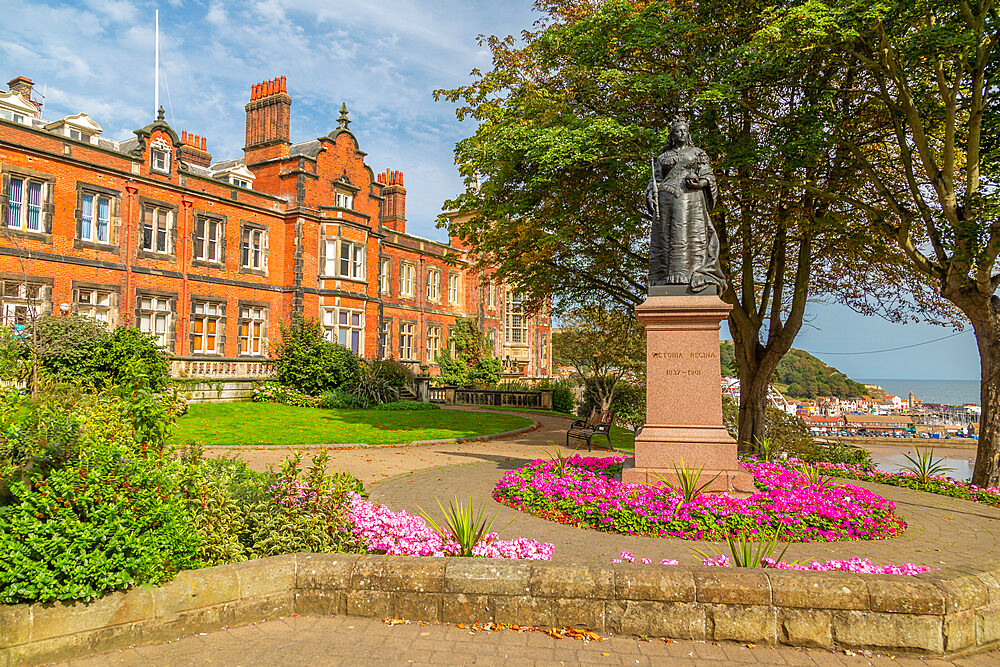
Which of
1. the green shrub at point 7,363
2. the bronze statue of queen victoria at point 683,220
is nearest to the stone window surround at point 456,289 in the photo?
the green shrub at point 7,363

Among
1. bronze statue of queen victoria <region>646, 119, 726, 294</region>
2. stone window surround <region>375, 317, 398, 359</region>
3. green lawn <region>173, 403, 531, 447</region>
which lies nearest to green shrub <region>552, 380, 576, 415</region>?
green lawn <region>173, 403, 531, 447</region>

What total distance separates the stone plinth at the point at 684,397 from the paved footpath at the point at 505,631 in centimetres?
148

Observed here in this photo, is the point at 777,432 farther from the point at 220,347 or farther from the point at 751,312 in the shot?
the point at 220,347

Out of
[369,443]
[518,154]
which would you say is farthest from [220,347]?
[518,154]

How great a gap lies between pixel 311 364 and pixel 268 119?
16.1m

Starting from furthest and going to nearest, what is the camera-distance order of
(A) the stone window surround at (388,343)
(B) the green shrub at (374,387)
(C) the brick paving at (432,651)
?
(A) the stone window surround at (388,343), (B) the green shrub at (374,387), (C) the brick paving at (432,651)

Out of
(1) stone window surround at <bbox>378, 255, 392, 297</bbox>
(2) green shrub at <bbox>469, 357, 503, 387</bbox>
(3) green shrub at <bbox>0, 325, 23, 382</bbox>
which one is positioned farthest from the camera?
(1) stone window surround at <bbox>378, 255, 392, 297</bbox>

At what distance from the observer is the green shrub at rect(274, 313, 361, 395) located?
89.6 feet

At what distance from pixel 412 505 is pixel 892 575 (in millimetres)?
5770

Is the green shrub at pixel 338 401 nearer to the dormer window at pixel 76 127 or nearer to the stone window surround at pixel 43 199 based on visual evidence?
the stone window surround at pixel 43 199

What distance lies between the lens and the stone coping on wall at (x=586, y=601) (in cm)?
412

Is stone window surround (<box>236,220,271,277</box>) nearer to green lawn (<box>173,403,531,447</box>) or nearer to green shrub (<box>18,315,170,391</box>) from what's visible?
green lawn (<box>173,403,531,447</box>)

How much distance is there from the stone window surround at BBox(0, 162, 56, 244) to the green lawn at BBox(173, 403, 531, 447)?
903cm

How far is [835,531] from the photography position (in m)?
7.39
